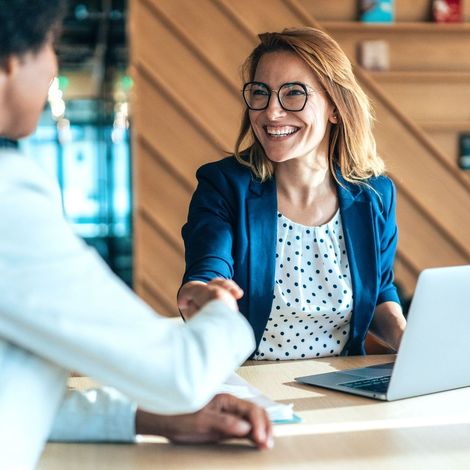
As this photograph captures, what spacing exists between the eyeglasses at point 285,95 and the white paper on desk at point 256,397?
2.79 feet

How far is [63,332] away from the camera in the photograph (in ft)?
3.31

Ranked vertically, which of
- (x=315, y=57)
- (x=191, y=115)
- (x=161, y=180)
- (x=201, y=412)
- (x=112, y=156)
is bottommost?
(x=112, y=156)

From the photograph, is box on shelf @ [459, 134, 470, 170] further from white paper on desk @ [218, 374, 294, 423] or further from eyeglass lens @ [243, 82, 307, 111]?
white paper on desk @ [218, 374, 294, 423]

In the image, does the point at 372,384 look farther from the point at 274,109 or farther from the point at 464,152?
the point at 464,152

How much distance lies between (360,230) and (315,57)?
1.60ft

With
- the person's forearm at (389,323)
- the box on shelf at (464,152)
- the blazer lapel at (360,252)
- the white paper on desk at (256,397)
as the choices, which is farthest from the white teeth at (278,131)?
the box on shelf at (464,152)

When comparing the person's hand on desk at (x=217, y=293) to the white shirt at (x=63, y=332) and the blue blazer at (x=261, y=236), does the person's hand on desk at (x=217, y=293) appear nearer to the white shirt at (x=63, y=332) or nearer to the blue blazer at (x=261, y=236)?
the white shirt at (x=63, y=332)

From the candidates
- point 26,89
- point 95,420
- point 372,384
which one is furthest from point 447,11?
point 26,89

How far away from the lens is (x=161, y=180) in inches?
192

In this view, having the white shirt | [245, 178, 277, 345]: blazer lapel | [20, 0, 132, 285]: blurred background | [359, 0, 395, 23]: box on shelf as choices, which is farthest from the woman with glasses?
[20, 0, 132, 285]: blurred background

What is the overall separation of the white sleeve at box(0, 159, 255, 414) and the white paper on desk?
45 centimetres

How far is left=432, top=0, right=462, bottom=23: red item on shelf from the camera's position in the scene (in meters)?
5.15

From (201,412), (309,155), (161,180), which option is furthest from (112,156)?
(201,412)

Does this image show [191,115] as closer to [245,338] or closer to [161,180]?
[161,180]
